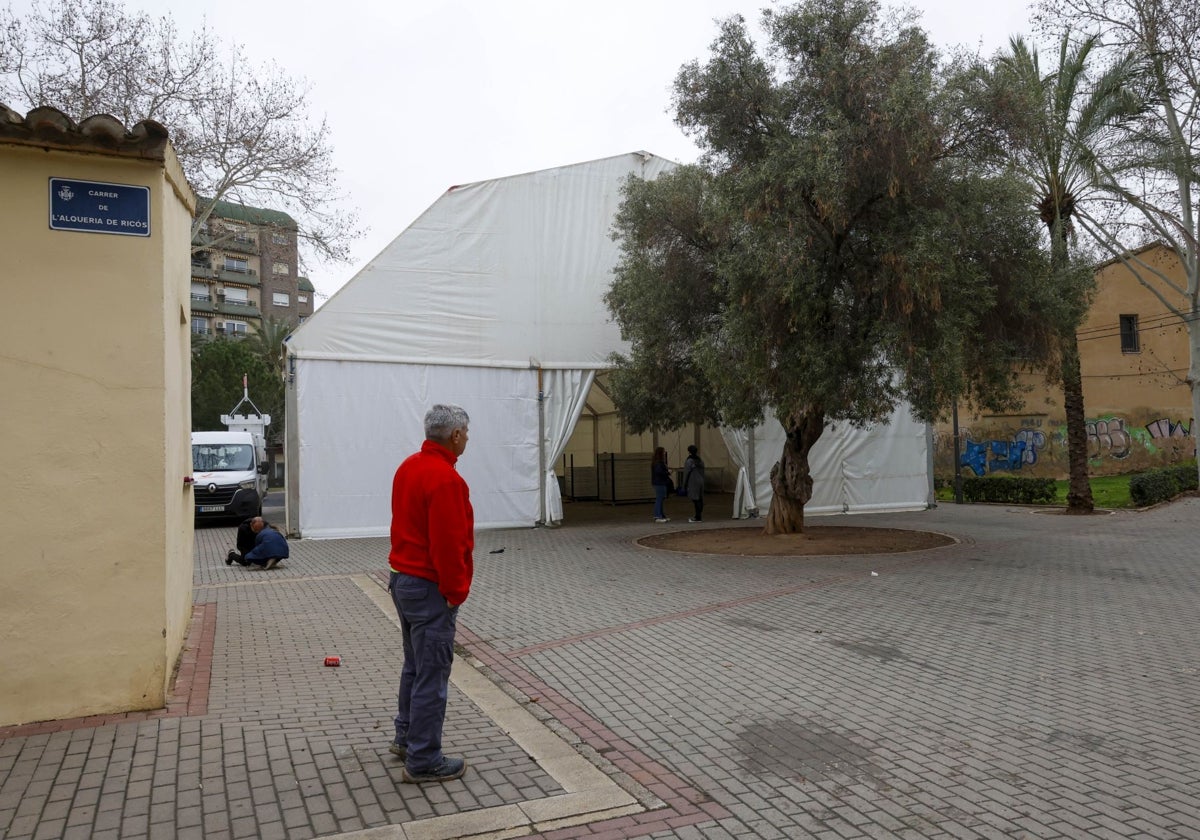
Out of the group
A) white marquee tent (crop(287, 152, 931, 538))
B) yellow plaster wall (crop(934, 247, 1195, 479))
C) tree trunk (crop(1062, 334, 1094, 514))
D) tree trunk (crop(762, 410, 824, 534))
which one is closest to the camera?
tree trunk (crop(762, 410, 824, 534))

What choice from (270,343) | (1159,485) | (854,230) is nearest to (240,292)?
(270,343)

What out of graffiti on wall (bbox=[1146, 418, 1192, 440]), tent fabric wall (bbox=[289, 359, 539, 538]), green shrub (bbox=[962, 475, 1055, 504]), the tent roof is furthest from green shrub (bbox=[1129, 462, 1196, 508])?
tent fabric wall (bbox=[289, 359, 539, 538])

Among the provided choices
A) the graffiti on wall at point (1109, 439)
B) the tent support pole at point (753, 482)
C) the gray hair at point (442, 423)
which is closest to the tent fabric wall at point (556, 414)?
the tent support pole at point (753, 482)

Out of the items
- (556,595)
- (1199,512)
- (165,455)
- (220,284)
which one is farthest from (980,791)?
(220,284)

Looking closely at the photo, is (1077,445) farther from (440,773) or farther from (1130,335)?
(440,773)

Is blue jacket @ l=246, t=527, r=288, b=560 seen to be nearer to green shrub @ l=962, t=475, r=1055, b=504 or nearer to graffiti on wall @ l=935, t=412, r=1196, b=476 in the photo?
green shrub @ l=962, t=475, r=1055, b=504

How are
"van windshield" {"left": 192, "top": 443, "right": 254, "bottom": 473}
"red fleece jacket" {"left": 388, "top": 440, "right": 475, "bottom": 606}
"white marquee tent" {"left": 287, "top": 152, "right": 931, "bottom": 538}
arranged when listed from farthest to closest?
"van windshield" {"left": 192, "top": 443, "right": 254, "bottom": 473}
"white marquee tent" {"left": 287, "top": 152, "right": 931, "bottom": 538}
"red fleece jacket" {"left": 388, "top": 440, "right": 475, "bottom": 606}

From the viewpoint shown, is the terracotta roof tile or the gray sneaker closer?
the gray sneaker

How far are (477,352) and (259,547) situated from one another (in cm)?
666

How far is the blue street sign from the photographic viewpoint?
16.8 feet

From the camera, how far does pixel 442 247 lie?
686 inches

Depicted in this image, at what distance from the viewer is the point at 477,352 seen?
58.0ft

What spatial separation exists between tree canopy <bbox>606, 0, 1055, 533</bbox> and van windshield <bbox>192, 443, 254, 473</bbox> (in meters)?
13.0

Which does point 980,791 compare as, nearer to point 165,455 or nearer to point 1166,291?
point 165,455
